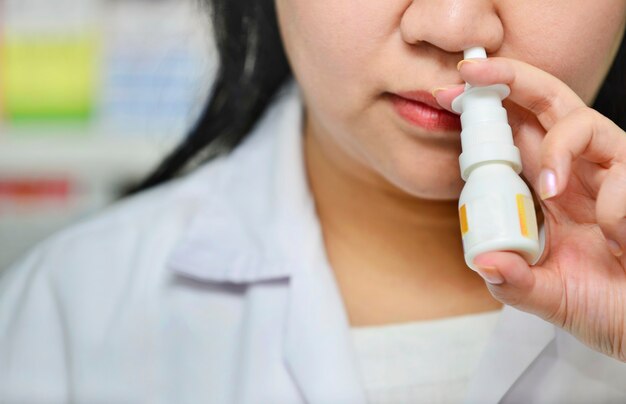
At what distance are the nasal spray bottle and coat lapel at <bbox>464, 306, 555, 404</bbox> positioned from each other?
0.26 meters

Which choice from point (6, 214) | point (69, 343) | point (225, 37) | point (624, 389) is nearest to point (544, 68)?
point (624, 389)

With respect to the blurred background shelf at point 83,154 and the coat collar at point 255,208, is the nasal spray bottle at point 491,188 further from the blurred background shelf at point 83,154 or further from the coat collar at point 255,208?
the blurred background shelf at point 83,154

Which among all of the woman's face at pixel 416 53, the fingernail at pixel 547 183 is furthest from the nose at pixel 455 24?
the fingernail at pixel 547 183

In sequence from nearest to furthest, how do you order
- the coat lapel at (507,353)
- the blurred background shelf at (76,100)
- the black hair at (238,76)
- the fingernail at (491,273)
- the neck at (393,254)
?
the fingernail at (491,273)
the coat lapel at (507,353)
the neck at (393,254)
the black hair at (238,76)
the blurred background shelf at (76,100)

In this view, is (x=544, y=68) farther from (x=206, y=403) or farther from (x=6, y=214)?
(x=6, y=214)

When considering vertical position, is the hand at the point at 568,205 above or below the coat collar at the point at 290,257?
above

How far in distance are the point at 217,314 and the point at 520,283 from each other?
17.2 inches

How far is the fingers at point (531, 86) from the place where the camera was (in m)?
0.65

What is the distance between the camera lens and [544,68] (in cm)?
73

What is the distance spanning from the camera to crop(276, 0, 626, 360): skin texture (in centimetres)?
64

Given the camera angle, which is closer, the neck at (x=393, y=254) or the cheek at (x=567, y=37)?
the cheek at (x=567, y=37)

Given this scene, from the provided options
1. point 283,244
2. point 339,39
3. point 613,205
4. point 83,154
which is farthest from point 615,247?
point 83,154

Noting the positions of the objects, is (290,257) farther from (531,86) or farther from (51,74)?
(51,74)

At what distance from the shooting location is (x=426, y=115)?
0.76 m
